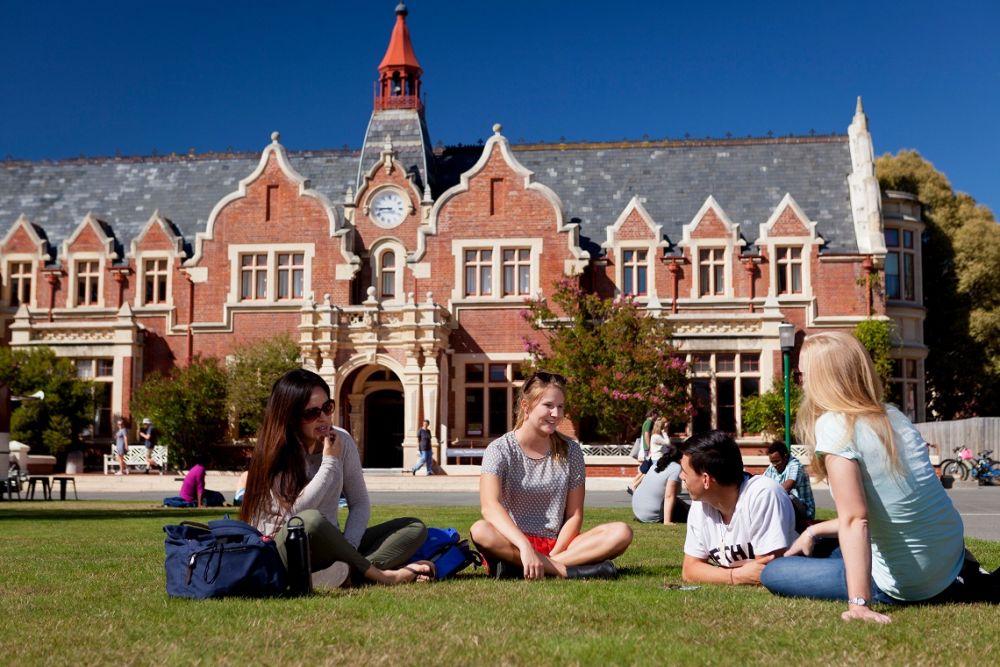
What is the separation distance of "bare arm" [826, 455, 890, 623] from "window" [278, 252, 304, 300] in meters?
31.9

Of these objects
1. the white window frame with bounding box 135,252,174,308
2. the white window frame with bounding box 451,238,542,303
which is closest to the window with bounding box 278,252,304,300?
the white window frame with bounding box 135,252,174,308

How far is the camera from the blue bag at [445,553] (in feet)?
25.5

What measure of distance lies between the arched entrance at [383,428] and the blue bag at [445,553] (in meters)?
28.9

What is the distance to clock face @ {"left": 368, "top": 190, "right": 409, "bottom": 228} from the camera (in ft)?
122

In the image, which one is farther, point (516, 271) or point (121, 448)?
point (516, 271)

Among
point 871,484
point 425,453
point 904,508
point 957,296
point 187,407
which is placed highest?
point 957,296

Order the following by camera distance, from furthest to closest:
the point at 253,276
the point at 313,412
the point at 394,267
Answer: the point at 394,267, the point at 253,276, the point at 313,412

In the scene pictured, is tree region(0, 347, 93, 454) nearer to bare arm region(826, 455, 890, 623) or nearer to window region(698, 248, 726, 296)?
window region(698, 248, 726, 296)

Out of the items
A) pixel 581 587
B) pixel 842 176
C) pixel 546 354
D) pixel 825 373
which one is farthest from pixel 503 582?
pixel 842 176

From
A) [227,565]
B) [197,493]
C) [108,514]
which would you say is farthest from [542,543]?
[197,493]

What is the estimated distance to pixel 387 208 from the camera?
37.4 metres

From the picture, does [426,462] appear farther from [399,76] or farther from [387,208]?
[399,76]

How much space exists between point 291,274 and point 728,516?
1205 inches

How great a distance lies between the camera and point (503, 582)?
7375 millimetres
